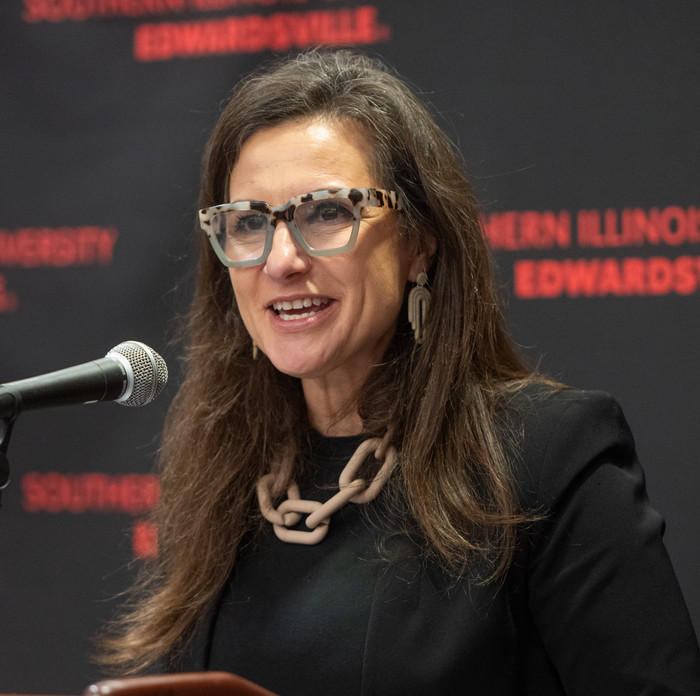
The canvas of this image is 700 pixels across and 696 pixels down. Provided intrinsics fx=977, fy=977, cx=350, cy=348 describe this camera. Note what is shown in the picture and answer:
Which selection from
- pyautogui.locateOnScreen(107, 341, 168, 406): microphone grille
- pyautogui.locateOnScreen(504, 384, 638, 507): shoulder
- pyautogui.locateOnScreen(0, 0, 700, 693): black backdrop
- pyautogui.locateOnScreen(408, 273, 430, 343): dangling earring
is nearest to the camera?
pyautogui.locateOnScreen(107, 341, 168, 406): microphone grille

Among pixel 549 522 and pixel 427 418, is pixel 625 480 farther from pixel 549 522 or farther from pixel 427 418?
pixel 427 418

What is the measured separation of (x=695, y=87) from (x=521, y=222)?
0.52 metres

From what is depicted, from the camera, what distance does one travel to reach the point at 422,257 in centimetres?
183

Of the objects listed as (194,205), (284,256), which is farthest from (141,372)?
(194,205)

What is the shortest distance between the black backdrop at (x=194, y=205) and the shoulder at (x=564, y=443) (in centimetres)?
85

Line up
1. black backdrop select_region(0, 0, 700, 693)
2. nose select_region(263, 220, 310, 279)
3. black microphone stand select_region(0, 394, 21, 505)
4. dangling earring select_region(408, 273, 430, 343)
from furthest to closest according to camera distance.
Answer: black backdrop select_region(0, 0, 700, 693) → dangling earring select_region(408, 273, 430, 343) → nose select_region(263, 220, 310, 279) → black microphone stand select_region(0, 394, 21, 505)

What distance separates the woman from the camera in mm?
1485

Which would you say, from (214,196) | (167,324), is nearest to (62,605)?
(167,324)

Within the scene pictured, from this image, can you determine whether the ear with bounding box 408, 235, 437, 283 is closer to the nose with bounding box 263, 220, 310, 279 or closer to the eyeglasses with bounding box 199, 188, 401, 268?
the eyeglasses with bounding box 199, 188, 401, 268

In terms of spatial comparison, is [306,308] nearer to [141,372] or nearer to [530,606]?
[141,372]

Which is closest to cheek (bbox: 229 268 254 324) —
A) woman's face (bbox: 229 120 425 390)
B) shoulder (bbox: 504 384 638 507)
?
woman's face (bbox: 229 120 425 390)

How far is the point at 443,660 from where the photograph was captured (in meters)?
1.48

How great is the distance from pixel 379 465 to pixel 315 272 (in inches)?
14.0

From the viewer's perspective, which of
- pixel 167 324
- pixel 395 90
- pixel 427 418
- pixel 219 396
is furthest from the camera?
pixel 167 324
